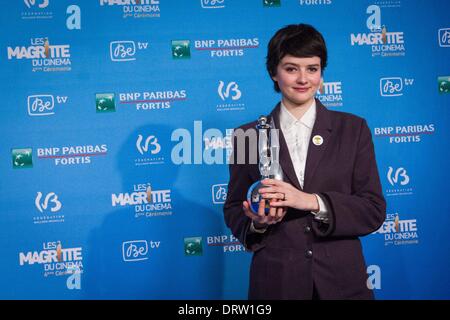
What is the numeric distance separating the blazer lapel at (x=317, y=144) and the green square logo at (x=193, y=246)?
4.67 feet

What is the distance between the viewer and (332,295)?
1513mm

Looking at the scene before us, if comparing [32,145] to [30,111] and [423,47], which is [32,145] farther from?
[423,47]

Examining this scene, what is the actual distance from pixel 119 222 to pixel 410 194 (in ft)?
5.36

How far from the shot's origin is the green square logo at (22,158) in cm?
276

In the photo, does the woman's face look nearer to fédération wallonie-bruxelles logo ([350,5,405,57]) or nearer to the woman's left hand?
the woman's left hand

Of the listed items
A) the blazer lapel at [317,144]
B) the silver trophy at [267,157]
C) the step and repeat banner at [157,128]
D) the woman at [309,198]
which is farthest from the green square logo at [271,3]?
the silver trophy at [267,157]

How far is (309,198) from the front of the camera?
1468 millimetres

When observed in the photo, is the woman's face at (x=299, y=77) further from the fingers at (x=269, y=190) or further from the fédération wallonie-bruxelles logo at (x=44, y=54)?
the fédération wallonie-bruxelles logo at (x=44, y=54)

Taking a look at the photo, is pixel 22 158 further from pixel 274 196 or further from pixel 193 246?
pixel 274 196

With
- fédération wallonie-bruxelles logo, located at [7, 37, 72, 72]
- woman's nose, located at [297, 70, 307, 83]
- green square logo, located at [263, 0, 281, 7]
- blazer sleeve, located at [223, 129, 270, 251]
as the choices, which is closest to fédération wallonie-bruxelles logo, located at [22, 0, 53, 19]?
fédération wallonie-bruxelles logo, located at [7, 37, 72, 72]

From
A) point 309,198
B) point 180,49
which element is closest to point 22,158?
point 180,49

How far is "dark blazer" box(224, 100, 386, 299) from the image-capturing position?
4.98ft
